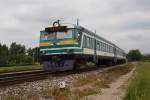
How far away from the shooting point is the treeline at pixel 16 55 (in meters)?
55.2

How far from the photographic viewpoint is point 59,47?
1969cm

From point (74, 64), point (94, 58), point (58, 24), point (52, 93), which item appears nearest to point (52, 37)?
point (58, 24)

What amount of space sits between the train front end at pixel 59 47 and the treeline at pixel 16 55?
3.99 feet

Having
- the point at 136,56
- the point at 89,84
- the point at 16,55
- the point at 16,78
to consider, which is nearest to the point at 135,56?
the point at 136,56

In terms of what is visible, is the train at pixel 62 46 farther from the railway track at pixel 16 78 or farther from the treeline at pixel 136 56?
the treeline at pixel 136 56

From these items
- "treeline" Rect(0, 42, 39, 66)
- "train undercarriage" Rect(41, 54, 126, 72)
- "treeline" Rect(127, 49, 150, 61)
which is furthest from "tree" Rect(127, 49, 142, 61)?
"train undercarriage" Rect(41, 54, 126, 72)

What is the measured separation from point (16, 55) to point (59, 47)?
52.1m

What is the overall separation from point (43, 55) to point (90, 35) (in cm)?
446

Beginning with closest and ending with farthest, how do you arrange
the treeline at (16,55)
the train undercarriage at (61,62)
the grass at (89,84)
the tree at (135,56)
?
the grass at (89,84), the train undercarriage at (61,62), the treeline at (16,55), the tree at (135,56)

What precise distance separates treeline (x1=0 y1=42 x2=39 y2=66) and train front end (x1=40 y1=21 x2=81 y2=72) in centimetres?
122

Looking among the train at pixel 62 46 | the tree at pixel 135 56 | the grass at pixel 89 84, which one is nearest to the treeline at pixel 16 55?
the train at pixel 62 46

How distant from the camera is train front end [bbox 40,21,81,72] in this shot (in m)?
19.4

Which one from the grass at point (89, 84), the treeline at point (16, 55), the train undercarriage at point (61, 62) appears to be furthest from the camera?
the treeline at point (16, 55)

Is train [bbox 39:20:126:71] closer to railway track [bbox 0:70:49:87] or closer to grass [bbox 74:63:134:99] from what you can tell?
railway track [bbox 0:70:49:87]
